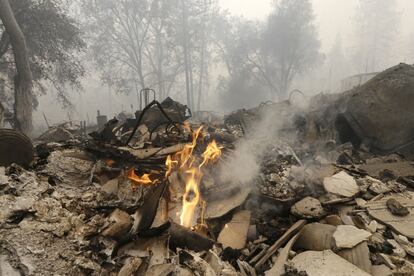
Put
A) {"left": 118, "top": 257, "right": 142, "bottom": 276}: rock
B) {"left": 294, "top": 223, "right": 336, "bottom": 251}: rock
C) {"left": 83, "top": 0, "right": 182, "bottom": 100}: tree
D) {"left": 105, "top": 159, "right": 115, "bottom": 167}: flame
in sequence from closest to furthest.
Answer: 1. {"left": 118, "top": 257, "right": 142, "bottom": 276}: rock
2. {"left": 294, "top": 223, "right": 336, "bottom": 251}: rock
3. {"left": 105, "top": 159, "right": 115, "bottom": 167}: flame
4. {"left": 83, "top": 0, "right": 182, "bottom": 100}: tree

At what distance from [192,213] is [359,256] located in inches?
84.4

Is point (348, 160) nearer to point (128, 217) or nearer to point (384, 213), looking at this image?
point (384, 213)

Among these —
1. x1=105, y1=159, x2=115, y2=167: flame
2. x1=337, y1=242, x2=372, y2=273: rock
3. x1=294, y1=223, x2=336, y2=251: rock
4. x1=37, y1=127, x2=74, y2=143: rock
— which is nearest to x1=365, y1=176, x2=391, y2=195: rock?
x1=294, y1=223, x2=336, y2=251: rock

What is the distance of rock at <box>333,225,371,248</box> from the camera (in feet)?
11.5

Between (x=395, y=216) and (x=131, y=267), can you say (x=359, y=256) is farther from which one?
(x=131, y=267)

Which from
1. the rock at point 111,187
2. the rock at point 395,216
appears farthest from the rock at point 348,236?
the rock at point 111,187

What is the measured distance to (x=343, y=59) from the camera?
4538cm

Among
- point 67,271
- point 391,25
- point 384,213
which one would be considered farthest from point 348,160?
point 391,25

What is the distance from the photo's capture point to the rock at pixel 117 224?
10.9 ft

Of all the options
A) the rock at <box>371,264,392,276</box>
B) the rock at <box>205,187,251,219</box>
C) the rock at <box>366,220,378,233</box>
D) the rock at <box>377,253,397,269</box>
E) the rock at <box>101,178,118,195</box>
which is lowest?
the rock at <box>371,264,392,276</box>

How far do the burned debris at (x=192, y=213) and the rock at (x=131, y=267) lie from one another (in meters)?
0.02

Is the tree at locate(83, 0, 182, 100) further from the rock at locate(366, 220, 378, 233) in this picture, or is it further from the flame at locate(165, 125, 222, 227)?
A: the rock at locate(366, 220, 378, 233)

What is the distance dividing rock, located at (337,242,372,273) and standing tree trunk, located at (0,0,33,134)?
1038cm

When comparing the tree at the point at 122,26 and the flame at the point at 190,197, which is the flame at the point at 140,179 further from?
the tree at the point at 122,26
